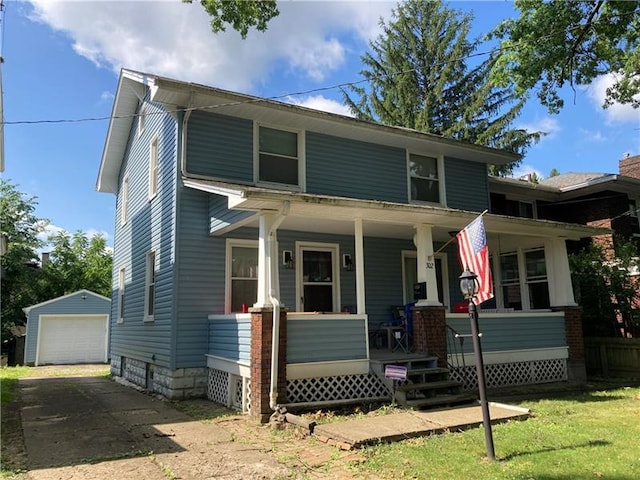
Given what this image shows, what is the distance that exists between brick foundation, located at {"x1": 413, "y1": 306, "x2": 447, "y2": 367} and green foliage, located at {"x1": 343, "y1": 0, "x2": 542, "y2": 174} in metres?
17.4

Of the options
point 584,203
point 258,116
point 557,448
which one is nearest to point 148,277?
point 258,116

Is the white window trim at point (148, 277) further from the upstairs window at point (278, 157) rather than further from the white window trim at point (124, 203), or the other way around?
the white window trim at point (124, 203)

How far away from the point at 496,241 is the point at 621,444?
7372 mm

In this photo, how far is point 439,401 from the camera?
817cm

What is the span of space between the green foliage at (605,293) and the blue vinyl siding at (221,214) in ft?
32.2

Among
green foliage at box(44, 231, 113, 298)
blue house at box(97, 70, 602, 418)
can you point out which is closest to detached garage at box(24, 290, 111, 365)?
green foliage at box(44, 231, 113, 298)

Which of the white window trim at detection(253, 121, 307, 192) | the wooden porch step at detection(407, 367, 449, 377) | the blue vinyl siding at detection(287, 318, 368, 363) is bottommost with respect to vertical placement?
the wooden porch step at detection(407, 367, 449, 377)

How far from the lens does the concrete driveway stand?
210 inches

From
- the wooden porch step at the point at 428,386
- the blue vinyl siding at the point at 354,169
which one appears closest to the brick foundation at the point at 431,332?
the wooden porch step at the point at 428,386

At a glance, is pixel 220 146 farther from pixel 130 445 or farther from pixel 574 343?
pixel 574 343

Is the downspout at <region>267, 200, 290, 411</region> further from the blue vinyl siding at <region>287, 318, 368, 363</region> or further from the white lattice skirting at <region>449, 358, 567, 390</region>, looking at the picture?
the white lattice skirting at <region>449, 358, 567, 390</region>

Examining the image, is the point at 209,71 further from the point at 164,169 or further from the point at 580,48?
the point at 580,48

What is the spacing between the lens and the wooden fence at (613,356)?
12258 millimetres

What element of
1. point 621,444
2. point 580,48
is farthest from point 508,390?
point 580,48
